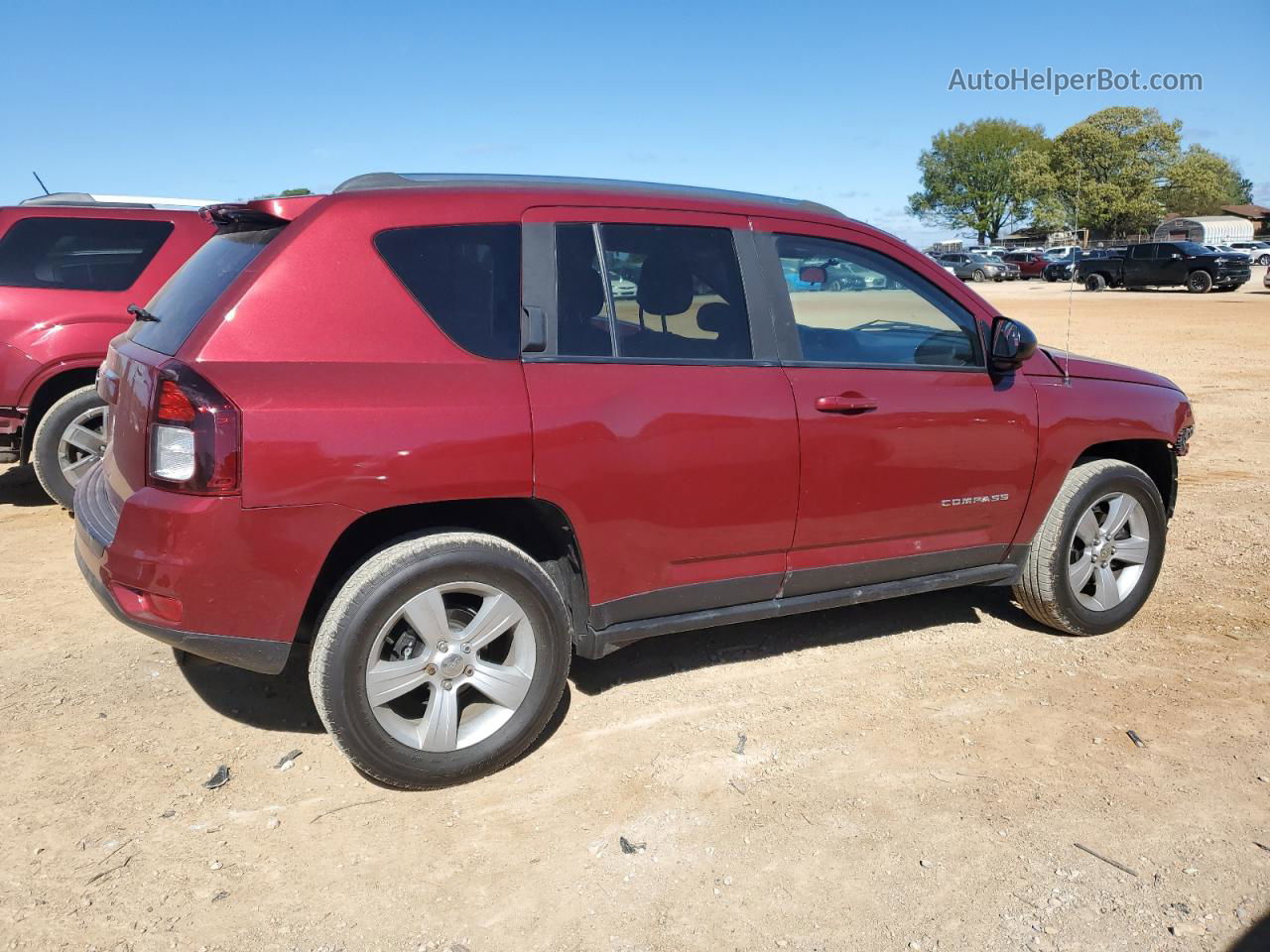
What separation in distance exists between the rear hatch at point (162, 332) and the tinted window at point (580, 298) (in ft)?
2.79

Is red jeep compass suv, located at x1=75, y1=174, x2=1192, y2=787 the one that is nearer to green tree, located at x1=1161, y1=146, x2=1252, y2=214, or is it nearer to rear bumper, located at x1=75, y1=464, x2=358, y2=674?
rear bumper, located at x1=75, y1=464, x2=358, y2=674

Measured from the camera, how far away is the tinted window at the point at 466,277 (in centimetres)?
328

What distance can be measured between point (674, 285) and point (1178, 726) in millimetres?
2468

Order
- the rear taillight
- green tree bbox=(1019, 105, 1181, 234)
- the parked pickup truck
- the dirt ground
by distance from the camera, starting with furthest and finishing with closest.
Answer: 1. green tree bbox=(1019, 105, 1181, 234)
2. the parked pickup truck
3. the rear taillight
4. the dirt ground

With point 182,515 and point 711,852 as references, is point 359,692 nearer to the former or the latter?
point 182,515

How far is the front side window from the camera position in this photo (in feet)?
11.5

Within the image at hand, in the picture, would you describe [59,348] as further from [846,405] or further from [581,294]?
[846,405]

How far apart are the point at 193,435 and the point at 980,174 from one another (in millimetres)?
94929

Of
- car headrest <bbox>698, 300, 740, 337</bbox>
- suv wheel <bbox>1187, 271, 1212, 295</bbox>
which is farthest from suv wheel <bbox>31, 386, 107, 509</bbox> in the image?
suv wheel <bbox>1187, 271, 1212, 295</bbox>

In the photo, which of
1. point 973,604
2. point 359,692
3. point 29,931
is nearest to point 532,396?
point 359,692

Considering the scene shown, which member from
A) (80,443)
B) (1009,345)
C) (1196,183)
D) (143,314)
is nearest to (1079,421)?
(1009,345)

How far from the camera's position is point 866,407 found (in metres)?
3.87

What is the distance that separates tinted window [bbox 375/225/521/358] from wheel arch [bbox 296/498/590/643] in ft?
1.69

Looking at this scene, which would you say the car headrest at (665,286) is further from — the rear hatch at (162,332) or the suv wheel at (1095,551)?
the suv wheel at (1095,551)
